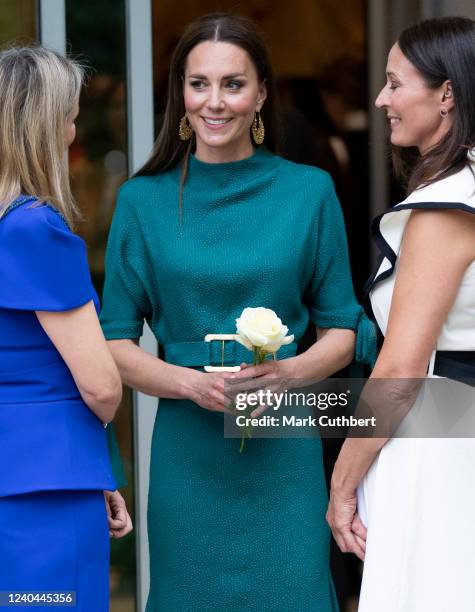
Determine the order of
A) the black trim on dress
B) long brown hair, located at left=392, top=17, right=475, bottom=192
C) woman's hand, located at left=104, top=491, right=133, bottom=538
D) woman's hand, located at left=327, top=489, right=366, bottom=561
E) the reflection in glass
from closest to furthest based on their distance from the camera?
the black trim on dress < long brown hair, located at left=392, top=17, right=475, bottom=192 < woman's hand, located at left=327, top=489, right=366, bottom=561 < woman's hand, located at left=104, top=491, right=133, bottom=538 < the reflection in glass

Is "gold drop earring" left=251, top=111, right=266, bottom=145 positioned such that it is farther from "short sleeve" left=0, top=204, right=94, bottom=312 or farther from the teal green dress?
"short sleeve" left=0, top=204, right=94, bottom=312

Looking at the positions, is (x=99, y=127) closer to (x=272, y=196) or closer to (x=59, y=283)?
(x=272, y=196)

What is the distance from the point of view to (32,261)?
95.7 inches

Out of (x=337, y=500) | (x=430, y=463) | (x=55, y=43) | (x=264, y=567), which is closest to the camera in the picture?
(x=430, y=463)

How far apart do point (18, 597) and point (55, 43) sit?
242cm

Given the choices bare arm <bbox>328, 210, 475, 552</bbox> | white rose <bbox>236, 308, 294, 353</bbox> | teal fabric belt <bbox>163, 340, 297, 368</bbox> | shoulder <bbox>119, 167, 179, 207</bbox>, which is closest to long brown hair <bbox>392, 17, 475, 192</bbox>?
bare arm <bbox>328, 210, 475, 552</bbox>

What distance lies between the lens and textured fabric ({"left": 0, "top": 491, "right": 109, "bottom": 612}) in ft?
8.12

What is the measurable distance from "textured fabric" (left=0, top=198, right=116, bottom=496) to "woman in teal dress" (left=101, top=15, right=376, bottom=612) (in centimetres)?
63

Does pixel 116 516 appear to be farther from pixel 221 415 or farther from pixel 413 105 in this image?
pixel 413 105

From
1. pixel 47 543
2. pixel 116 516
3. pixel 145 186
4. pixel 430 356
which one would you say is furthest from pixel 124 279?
pixel 430 356

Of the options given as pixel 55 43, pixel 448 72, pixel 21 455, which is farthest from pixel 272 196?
pixel 55 43

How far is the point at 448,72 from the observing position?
246 centimetres

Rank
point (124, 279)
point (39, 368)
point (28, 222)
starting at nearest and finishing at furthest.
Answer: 1. point (28, 222)
2. point (39, 368)
3. point (124, 279)

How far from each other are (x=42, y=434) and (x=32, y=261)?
0.37 meters
